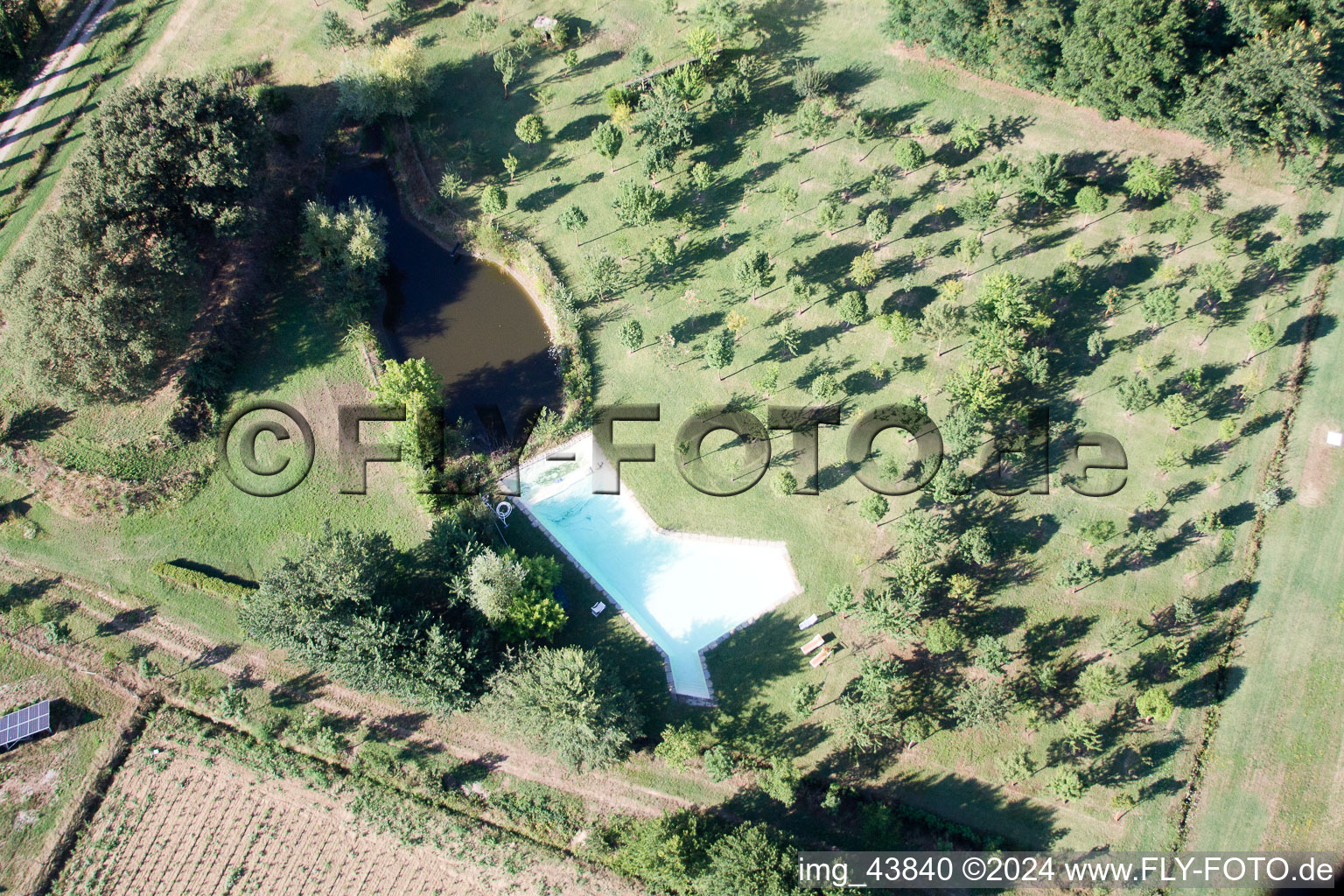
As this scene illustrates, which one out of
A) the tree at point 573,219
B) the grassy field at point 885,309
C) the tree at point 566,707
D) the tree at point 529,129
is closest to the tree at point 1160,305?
the grassy field at point 885,309

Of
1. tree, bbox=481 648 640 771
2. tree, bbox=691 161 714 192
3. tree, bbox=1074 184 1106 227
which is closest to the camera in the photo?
tree, bbox=481 648 640 771

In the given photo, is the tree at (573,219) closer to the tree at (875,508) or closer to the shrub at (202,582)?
the tree at (875,508)

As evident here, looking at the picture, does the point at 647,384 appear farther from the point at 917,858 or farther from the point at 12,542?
the point at 12,542

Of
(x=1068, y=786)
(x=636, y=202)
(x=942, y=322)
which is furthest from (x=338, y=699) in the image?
(x=942, y=322)

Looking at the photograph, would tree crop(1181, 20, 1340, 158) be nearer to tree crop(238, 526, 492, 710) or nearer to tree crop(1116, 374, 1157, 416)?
tree crop(1116, 374, 1157, 416)

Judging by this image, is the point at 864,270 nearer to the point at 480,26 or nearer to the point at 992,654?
the point at 992,654

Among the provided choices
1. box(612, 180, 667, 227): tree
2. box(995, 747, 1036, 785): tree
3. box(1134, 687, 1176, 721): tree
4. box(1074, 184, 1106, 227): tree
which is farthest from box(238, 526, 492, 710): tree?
box(1074, 184, 1106, 227): tree

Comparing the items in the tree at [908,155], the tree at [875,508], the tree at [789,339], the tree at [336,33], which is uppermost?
the tree at [336,33]
